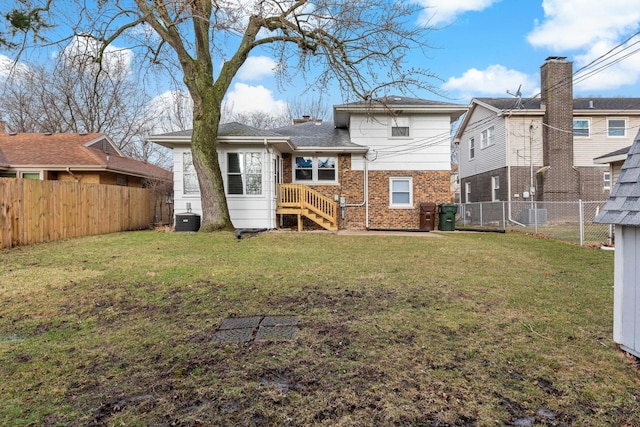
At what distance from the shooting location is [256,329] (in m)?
3.60

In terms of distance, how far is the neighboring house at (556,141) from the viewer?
1814 cm

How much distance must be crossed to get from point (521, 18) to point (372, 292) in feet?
41.9

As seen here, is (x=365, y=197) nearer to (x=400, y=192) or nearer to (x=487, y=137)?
(x=400, y=192)

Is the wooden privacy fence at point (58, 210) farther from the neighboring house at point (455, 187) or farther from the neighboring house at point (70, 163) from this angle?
the neighboring house at point (455, 187)

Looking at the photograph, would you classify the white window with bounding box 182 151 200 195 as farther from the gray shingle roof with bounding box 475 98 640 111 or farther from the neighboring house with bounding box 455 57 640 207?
the gray shingle roof with bounding box 475 98 640 111

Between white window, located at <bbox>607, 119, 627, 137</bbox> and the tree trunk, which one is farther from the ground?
white window, located at <bbox>607, 119, 627, 137</bbox>

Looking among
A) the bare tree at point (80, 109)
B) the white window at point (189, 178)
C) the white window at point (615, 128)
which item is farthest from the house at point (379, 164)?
the bare tree at point (80, 109)

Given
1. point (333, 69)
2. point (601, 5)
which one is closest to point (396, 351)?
point (333, 69)

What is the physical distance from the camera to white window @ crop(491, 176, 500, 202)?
19814mm

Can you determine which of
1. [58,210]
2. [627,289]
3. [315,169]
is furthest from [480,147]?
[58,210]

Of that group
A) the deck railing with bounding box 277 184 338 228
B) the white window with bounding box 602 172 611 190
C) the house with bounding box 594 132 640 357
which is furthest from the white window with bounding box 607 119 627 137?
the house with bounding box 594 132 640 357

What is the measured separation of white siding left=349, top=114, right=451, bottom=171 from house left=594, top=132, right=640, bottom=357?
12228mm

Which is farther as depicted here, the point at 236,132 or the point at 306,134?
the point at 306,134

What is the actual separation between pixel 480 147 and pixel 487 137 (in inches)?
40.6
